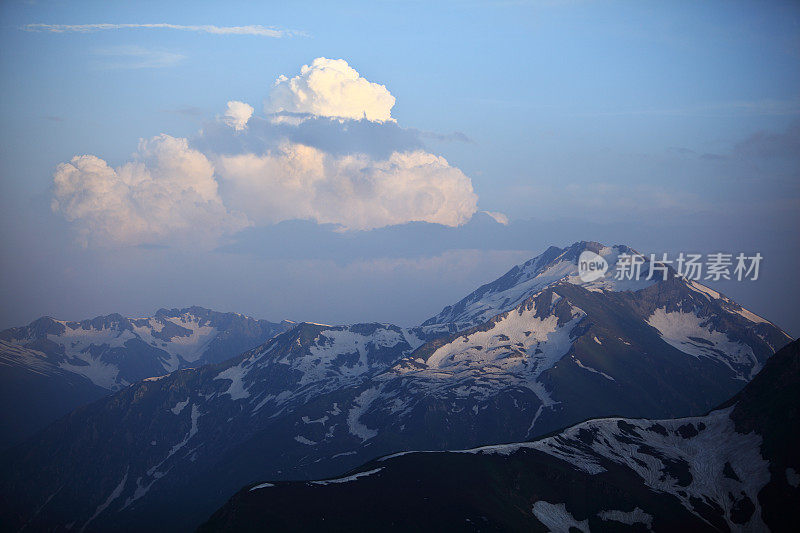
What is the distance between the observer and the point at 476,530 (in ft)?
636

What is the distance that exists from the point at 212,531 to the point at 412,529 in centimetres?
5642

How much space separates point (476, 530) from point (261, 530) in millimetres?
58962

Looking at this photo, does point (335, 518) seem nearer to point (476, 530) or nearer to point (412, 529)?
point (412, 529)

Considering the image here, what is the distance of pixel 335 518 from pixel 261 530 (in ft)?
67.9

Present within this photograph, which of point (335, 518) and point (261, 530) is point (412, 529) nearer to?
point (335, 518)

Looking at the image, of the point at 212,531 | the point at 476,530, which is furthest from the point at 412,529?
the point at 212,531

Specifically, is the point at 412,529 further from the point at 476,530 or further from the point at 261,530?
the point at 261,530

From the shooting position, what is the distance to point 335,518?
7761 inches

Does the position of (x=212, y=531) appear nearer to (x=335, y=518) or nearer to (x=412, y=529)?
(x=335, y=518)

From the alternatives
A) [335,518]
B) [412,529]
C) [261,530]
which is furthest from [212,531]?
[412,529]

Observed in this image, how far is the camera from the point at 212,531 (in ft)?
646

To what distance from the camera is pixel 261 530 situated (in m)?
190

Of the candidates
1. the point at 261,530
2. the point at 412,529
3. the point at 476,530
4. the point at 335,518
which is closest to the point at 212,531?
the point at 261,530

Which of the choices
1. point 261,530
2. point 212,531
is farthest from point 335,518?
point 212,531
